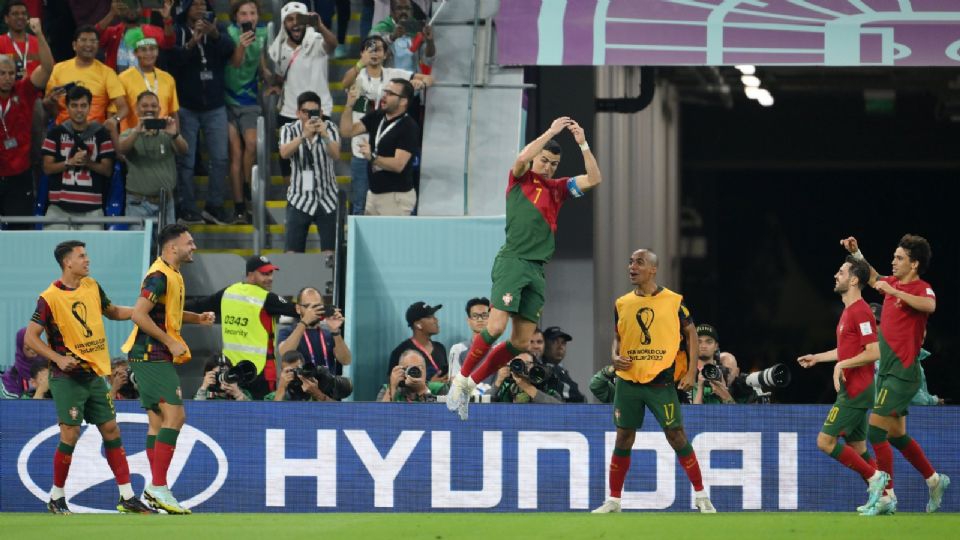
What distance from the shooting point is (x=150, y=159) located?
1775 centimetres

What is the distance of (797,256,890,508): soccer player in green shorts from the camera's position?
13469 mm

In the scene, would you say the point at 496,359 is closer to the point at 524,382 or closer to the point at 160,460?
the point at 524,382

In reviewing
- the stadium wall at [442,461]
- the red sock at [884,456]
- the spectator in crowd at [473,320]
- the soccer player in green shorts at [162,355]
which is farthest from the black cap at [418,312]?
the red sock at [884,456]

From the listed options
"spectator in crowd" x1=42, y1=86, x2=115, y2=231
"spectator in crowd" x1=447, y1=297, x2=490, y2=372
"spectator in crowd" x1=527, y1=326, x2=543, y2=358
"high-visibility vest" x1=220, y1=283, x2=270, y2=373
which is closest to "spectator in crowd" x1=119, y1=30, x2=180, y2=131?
"spectator in crowd" x1=42, y1=86, x2=115, y2=231

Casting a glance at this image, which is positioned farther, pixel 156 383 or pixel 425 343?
pixel 425 343

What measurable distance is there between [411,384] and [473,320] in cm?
106

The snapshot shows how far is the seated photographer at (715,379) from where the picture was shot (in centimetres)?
1539

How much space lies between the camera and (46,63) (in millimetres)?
18391

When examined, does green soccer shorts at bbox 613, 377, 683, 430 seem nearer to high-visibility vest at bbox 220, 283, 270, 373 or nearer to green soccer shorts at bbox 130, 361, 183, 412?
green soccer shorts at bbox 130, 361, 183, 412

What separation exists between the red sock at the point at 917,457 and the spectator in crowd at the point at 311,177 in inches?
246

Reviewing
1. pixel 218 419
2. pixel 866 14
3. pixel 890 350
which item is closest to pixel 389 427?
pixel 218 419

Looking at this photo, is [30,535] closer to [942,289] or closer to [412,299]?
[412,299]

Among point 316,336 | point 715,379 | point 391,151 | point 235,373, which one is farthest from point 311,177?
point 715,379

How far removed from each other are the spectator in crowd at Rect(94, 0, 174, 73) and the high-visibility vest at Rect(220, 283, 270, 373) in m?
4.15
